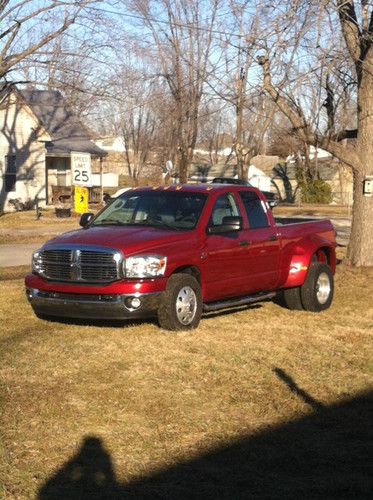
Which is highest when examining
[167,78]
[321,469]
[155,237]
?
[167,78]

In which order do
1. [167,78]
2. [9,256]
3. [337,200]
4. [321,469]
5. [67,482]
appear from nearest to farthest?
[67,482] → [321,469] → [9,256] → [167,78] → [337,200]

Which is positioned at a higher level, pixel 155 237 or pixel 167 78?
pixel 167 78

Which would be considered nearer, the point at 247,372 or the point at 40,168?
the point at 247,372

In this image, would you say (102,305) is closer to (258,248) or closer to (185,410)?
(258,248)

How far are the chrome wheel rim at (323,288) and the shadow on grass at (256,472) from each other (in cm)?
499

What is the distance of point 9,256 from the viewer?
17.5 m

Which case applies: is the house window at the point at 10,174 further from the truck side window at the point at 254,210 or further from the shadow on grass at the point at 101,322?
the shadow on grass at the point at 101,322

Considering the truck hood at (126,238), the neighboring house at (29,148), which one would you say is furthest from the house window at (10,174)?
the truck hood at (126,238)

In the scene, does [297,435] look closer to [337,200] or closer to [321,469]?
[321,469]

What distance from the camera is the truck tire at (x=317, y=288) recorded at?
1062 centimetres

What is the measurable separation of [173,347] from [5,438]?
2979 millimetres

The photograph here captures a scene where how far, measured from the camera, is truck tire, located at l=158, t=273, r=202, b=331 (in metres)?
8.60

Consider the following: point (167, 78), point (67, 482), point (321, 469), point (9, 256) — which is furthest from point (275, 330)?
point (167, 78)

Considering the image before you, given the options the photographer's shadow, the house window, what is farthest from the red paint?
the house window
